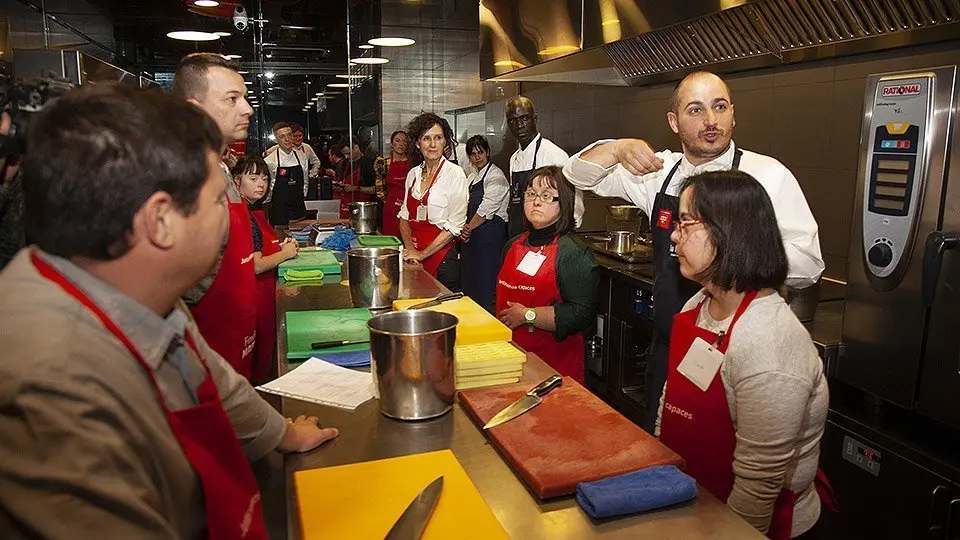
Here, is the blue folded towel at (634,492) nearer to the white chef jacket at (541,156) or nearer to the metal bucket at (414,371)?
the metal bucket at (414,371)

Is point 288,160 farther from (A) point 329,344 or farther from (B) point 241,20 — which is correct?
(A) point 329,344

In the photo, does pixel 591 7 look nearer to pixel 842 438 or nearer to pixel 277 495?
pixel 842 438

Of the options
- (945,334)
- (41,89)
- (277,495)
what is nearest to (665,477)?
(277,495)

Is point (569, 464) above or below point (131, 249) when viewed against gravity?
below

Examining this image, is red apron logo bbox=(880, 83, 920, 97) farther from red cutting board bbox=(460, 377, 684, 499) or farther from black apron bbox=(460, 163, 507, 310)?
black apron bbox=(460, 163, 507, 310)

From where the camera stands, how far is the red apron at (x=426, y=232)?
189 inches

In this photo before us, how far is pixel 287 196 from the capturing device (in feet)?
26.6

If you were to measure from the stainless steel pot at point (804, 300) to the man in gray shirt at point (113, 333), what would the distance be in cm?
233

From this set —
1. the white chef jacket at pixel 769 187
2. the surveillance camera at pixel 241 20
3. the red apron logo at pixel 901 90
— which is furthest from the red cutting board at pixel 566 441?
the surveillance camera at pixel 241 20

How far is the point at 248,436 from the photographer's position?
4.05ft

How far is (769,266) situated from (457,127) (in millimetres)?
7112

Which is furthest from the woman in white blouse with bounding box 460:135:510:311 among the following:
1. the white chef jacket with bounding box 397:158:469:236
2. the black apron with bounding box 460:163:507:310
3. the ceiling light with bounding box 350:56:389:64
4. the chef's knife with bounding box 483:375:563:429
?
the chef's knife with bounding box 483:375:563:429

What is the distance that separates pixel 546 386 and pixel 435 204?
11.2 feet

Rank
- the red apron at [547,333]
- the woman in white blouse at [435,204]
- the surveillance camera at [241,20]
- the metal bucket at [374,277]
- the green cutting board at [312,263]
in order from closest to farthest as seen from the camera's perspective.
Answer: the metal bucket at [374,277] → the red apron at [547,333] → the green cutting board at [312,263] → the woman in white blouse at [435,204] → the surveillance camera at [241,20]
